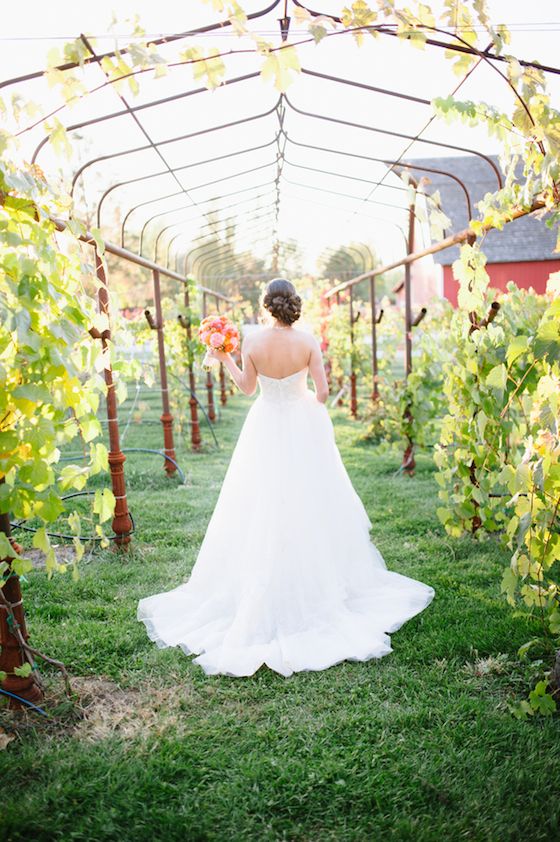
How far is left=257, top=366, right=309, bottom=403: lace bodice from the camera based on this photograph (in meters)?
3.69

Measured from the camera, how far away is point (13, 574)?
2391 millimetres

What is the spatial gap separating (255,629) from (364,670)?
1.93ft

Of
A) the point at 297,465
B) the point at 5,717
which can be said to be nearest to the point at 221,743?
the point at 5,717

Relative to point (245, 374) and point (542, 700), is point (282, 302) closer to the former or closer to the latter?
point (245, 374)

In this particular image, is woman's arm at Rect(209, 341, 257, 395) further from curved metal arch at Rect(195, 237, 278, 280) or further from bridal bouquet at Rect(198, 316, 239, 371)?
curved metal arch at Rect(195, 237, 278, 280)

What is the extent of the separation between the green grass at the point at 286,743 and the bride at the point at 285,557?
0.43ft

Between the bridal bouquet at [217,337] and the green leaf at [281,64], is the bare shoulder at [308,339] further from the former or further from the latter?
the green leaf at [281,64]

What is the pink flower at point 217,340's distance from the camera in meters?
4.07

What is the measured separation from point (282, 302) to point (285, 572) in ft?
5.00

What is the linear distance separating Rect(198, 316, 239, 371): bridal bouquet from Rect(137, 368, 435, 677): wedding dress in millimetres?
498

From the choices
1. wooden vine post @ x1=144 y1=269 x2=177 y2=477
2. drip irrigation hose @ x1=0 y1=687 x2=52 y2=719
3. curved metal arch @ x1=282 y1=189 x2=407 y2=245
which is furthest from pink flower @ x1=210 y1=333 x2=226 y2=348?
curved metal arch @ x1=282 y1=189 x2=407 y2=245

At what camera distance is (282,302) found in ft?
11.6

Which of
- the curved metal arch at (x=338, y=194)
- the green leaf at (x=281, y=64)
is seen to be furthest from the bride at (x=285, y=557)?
the curved metal arch at (x=338, y=194)

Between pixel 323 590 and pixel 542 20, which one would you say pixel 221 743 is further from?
pixel 542 20
